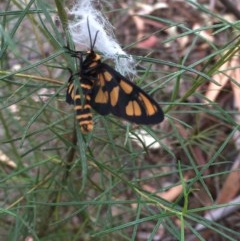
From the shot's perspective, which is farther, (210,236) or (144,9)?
(144,9)

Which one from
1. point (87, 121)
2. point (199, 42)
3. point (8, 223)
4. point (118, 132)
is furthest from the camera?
point (199, 42)

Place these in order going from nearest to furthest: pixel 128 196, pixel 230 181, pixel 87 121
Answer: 1. pixel 87 121
2. pixel 128 196
3. pixel 230 181

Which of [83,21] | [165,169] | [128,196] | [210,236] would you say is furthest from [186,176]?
[83,21]

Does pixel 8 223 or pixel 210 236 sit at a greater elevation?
pixel 8 223

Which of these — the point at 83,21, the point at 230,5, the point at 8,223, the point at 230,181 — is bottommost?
the point at 230,181

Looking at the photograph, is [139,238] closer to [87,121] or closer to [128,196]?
[128,196]
